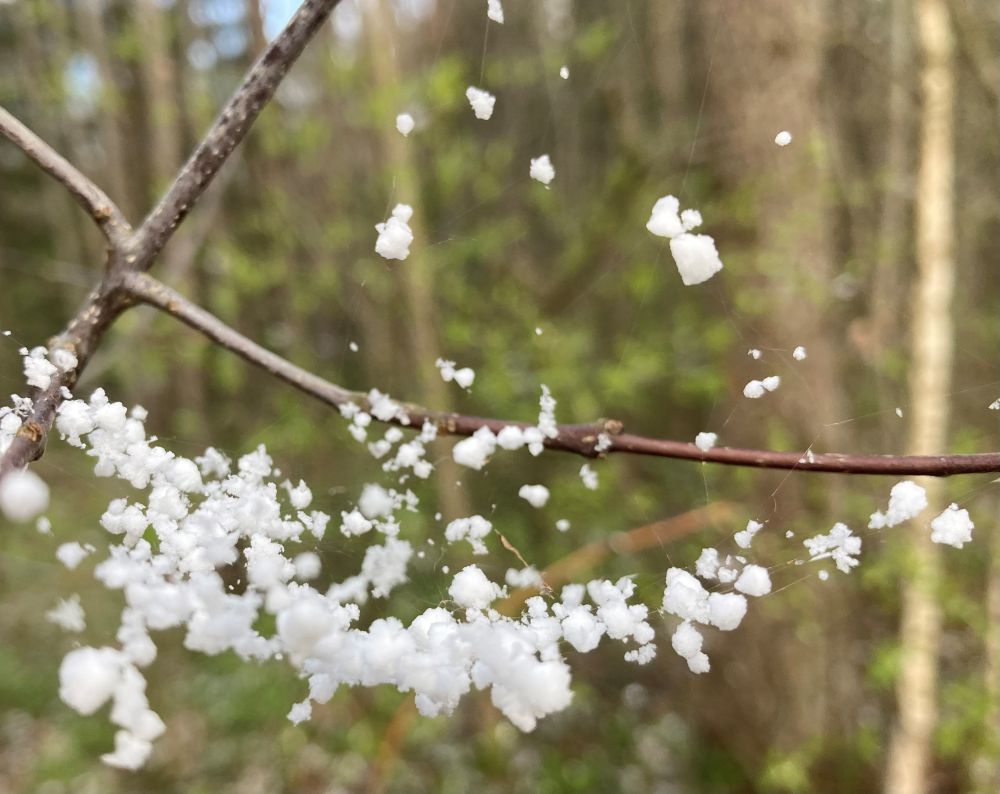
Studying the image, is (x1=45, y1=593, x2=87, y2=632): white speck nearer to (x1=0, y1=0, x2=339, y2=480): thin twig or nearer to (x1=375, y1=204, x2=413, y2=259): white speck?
(x1=0, y1=0, x2=339, y2=480): thin twig

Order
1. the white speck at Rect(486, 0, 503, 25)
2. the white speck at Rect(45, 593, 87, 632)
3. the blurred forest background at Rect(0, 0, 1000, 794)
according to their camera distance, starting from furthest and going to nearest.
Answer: the blurred forest background at Rect(0, 0, 1000, 794) → the white speck at Rect(486, 0, 503, 25) → the white speck at Rect(45, 593, 87, 632)

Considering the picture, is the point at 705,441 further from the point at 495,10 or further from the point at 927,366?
the point at 927,366

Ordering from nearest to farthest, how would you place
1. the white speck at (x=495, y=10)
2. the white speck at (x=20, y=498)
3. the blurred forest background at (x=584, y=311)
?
the white speck at (x=20, y=498), the white speck at (x=495, y=10), the blurred forest background at (x=584, y=311)

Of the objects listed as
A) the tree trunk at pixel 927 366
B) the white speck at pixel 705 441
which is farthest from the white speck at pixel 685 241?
the tree trunk at pixel 927 366

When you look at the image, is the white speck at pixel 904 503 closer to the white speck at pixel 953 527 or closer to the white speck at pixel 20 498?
the white speck at pixel 953 527

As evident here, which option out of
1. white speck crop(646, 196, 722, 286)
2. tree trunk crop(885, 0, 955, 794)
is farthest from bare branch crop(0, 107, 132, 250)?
tree trunk crop(885, 0, 955, 794)

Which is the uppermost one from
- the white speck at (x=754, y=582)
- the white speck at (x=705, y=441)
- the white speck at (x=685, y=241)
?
the white speck at (x=685, y=241)

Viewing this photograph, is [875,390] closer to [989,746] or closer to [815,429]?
[815,429]
